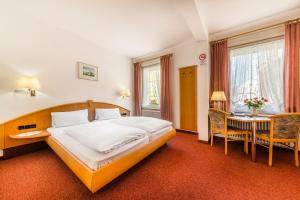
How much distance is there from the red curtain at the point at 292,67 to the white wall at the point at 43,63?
174 inches

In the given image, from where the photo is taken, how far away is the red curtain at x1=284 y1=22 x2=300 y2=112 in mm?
2412

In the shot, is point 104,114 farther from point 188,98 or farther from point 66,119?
point 188,98

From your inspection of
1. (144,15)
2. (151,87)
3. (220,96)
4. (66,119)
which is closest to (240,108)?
(220,96)

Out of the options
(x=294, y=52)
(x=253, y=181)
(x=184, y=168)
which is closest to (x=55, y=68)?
(x=184, y=168)

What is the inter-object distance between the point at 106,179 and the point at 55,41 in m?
3.23

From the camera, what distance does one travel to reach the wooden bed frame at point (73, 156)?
140cm

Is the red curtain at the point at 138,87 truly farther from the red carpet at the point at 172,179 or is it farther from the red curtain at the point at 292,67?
the red curtain at the point at 292,67

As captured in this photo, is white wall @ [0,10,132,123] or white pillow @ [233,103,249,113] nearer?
white wall @ [0,10,132,123]

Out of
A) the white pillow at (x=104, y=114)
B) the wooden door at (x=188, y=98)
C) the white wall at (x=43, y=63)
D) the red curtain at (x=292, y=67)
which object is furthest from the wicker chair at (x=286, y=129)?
the white wall at (x=43, y=63)

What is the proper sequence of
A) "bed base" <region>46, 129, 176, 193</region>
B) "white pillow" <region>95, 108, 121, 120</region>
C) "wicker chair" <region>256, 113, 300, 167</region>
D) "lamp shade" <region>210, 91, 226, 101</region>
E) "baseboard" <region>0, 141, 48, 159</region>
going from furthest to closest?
1. "white pillow" <region>95, 108, 121, 120</region>
2. "lamp shade" <region>210, 91, 226, 101</region>
3. "baseboard" <region>0, 141, 48, 159</region>
4. "wicker chair" <region>256, 113, 300, 167</region>
5. "bed base" <region>46, 129, 176, 193</region>

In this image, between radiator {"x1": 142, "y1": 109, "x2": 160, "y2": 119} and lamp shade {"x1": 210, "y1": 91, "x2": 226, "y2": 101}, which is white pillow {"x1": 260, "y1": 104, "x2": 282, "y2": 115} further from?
radiator {"x1": 142, "y1": 109, "x2": 160, "y2": 119}

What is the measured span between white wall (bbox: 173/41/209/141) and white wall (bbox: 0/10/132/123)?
229cm

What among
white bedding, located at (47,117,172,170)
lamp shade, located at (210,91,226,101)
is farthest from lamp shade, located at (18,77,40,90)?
lamp shade, located at (210,91,226,101)

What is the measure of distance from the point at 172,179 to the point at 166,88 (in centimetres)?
295
